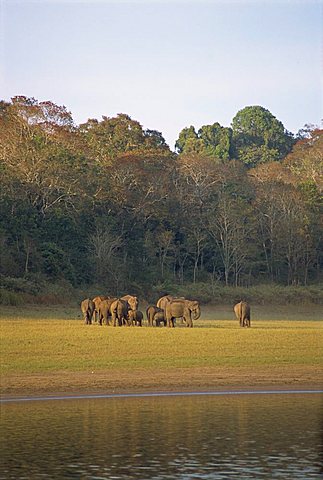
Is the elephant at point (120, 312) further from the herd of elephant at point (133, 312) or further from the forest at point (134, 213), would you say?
the forest at point (134, 213)

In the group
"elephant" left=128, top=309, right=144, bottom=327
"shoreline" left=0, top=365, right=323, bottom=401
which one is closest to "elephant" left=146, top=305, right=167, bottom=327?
"elephant" left=128, top=309, right=144, bottom=327

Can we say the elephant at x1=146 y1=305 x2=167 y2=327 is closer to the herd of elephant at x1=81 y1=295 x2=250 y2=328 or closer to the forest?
the herd of elephant at x1=81 y1=295 x2=250 y2=328

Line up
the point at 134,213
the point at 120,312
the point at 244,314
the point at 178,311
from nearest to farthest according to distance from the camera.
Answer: the point at 120,312 < the point at 178,311 < the point at 244,314 < the point at 134,213

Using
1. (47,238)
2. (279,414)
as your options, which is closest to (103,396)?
(279,414)

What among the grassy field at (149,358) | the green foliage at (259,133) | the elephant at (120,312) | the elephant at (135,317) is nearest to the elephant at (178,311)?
the elephant at (135,317)

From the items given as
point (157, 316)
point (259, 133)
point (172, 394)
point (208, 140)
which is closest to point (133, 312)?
point (157, 316)

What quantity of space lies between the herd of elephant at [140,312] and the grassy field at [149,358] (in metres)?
2.92

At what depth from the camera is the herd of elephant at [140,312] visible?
37.2 m

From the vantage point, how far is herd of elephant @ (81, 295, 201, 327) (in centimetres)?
3716

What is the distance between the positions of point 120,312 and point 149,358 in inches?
515

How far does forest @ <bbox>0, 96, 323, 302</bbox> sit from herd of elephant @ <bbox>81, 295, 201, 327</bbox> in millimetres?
11268

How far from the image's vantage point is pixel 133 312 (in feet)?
123

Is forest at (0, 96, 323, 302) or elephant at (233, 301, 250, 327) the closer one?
elephant at (233, 301, 250, 327)

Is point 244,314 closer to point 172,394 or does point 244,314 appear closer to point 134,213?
point 172,394
